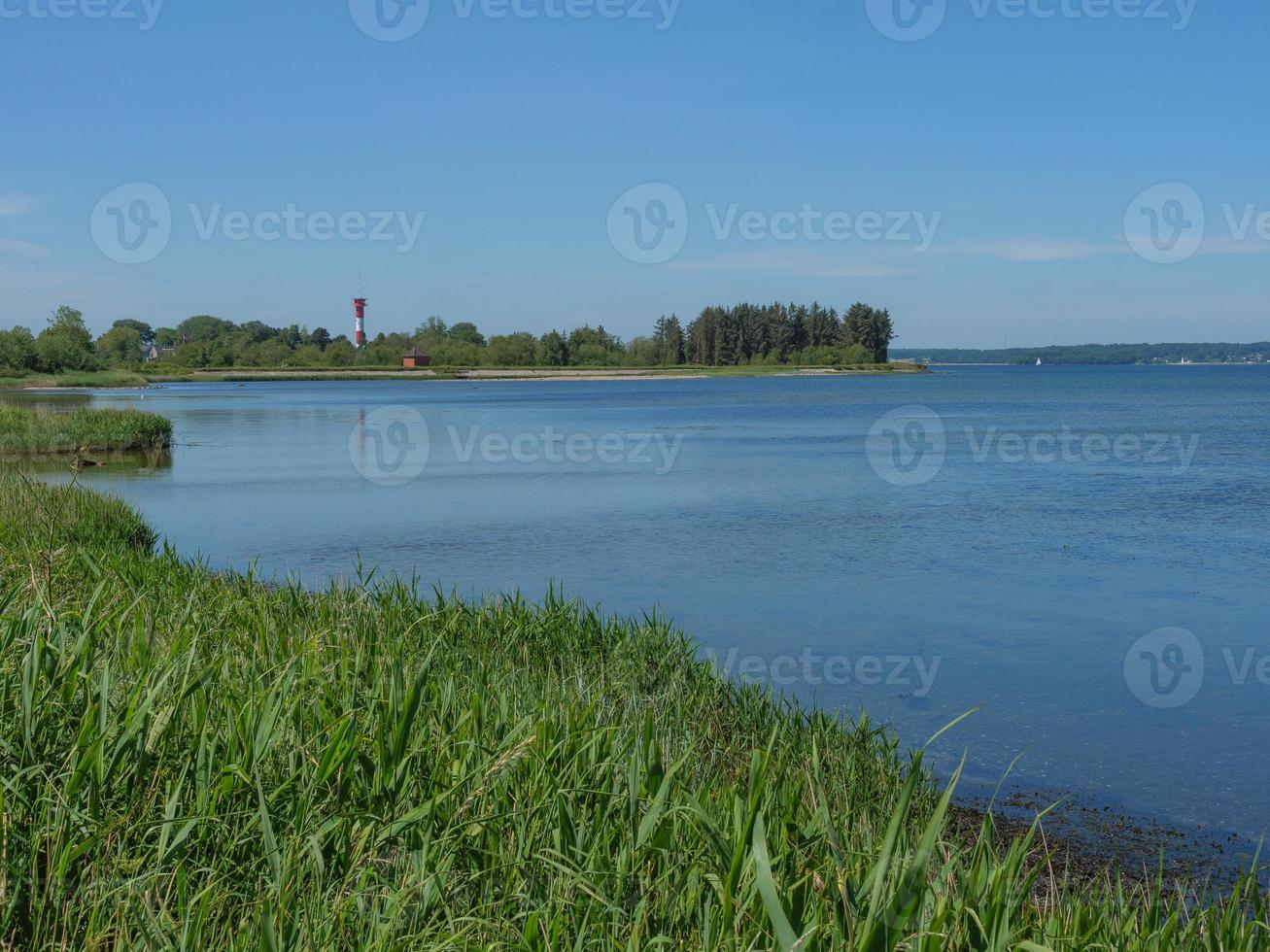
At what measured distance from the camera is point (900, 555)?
1959cm

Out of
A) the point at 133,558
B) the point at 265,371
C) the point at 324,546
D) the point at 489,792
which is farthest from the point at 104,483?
the point at 265,371

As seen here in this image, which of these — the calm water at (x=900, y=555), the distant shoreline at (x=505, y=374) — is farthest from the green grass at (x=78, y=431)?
the distant shoreline at (x=505, y=374)

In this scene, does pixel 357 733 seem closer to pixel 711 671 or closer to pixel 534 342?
pixel 711 671

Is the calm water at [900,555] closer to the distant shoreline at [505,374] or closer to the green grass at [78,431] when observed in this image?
the green grass at [78,431]

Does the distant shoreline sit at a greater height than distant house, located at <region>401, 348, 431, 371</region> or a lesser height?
lesser

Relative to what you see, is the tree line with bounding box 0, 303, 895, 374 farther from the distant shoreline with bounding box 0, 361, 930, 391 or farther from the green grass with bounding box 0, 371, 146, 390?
the green grass with bounding box 0, 371, 146, 390

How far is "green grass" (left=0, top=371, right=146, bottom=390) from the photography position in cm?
9956

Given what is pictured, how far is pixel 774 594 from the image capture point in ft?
52.7

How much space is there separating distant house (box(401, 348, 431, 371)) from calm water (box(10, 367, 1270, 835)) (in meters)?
132

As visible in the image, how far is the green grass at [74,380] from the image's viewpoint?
99562mm

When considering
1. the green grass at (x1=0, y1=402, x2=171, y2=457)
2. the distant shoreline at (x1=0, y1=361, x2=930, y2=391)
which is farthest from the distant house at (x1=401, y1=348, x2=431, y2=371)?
the green grass at (x1=0, y1=402, x2=171, y2=457)

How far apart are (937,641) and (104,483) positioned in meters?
22.8

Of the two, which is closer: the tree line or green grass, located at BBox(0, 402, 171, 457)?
green grass, located at BBox(0, 402, 171, 457)

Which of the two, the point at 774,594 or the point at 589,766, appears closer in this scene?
the point at 589,766
